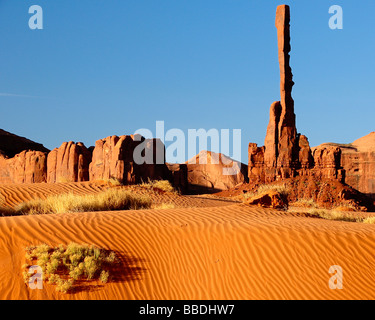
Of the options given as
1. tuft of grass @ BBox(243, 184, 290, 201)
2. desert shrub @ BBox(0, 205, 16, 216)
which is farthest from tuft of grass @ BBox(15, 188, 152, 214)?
tuft of grass @ BBox(243, 184, 290, 201)

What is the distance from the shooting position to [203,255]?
9.22 m

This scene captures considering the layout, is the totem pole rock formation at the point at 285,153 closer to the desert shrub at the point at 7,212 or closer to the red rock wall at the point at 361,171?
the red rock wall at the point at 361,171

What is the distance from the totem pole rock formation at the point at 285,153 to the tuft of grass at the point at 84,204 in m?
18.4

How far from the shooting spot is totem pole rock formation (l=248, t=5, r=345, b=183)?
32.5m

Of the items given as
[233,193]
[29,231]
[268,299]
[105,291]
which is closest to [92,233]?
[29,231]

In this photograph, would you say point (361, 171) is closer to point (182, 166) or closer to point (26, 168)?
point (182, 166)

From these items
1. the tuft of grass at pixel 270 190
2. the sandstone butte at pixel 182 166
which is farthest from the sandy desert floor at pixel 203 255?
the sandstone butte at pixel 182 166

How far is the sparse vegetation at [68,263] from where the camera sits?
7957 millimetres

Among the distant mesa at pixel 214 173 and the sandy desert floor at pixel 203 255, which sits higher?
the distant mesa at pixel 214 173

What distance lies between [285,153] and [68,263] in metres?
27.7

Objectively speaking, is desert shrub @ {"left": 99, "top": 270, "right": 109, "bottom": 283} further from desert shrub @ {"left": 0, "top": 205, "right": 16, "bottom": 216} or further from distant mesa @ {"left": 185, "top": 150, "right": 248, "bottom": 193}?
distant mesa @ {"left": 185, "top": 150, "right": 248, "bottom": 193}

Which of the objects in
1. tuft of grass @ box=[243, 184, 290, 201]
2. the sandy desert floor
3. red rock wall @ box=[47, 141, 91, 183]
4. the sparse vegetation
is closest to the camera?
the sparse vegetation

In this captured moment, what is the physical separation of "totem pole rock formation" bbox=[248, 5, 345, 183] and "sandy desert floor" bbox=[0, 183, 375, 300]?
21.9 metres
